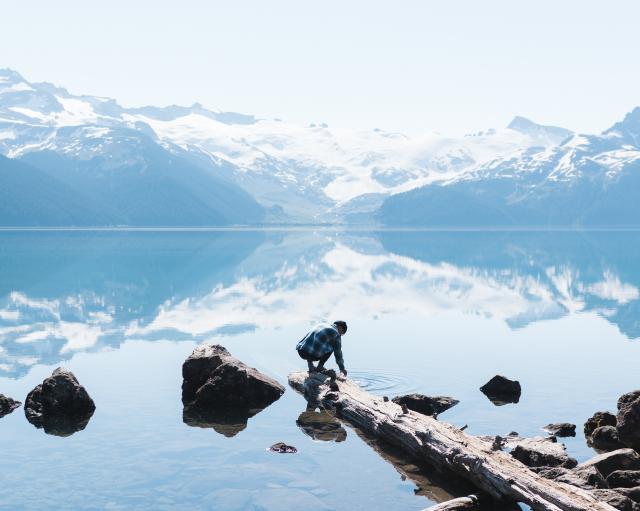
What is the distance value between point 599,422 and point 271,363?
52.5ft

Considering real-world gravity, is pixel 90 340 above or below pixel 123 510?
below

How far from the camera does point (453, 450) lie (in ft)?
58.6

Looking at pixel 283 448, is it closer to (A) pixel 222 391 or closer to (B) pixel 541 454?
(A) pixel 222 391

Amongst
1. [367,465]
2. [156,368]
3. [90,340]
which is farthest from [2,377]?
[367,465]

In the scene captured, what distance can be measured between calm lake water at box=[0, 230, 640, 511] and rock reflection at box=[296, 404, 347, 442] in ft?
0.77

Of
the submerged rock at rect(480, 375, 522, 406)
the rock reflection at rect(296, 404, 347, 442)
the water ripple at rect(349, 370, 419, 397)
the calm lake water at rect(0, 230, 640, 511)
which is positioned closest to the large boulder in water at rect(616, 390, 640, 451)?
the calm lake water at rect(0, 230, 640, 511)

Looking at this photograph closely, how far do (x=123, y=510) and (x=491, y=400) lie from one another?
15.5 meters

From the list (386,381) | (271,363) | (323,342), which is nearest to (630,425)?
(323,342)

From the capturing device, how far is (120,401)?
26766mm

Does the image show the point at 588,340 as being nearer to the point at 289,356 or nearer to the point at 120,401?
the point at 289,356

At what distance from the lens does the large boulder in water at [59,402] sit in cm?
2420

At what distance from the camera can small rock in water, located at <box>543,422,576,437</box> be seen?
75.2 feet

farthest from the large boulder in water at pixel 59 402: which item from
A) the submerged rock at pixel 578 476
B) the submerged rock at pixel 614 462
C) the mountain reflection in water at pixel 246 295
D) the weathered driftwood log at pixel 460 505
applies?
the submerged rock at pixel 614 462

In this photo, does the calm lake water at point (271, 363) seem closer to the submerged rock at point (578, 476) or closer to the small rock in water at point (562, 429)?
the small rock in water at point (562, 429)
